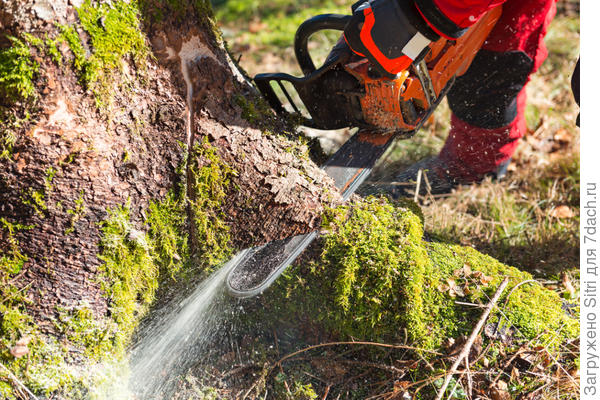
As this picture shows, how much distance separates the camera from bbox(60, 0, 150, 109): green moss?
1.59 metres

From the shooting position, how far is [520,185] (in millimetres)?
3471

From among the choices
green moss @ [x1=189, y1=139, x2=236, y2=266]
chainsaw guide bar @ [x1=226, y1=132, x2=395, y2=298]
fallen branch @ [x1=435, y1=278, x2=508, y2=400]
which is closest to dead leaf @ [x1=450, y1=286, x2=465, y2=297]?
fallen branch @ [x1=435, y1=278, x2=508, y2=400]

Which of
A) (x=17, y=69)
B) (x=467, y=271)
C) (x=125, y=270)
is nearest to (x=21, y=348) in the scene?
(x=125, y=270)

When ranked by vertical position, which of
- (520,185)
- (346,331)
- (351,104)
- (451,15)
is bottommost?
(520,185)

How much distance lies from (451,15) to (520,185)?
214 cm

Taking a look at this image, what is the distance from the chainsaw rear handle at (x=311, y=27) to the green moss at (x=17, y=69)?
1.19 metres

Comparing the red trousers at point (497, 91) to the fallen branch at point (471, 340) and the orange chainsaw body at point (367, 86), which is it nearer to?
the orange chainsaw body at point (367, 86)

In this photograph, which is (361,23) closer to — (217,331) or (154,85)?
(154,85)

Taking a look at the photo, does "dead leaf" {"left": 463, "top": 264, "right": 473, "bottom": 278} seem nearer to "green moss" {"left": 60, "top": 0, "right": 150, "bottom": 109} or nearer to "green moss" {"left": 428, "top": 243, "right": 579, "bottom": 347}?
"green moss" {"left": 428, "top": 243, "right": 579, "bottom": 347}

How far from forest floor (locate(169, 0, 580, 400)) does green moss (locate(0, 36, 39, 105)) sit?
141cm

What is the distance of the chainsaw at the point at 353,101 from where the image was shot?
1.95 metres

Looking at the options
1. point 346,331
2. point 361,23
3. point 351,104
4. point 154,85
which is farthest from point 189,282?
point 361,23

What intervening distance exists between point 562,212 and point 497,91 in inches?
38.4

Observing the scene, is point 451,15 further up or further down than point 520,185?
further up
